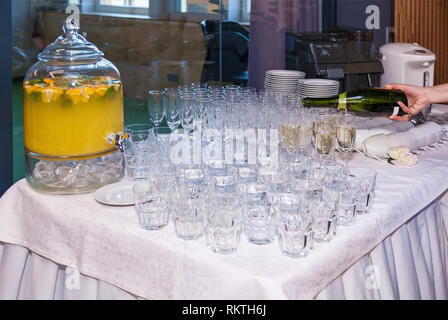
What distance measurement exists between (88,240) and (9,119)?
1745 mm

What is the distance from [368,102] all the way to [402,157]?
29cm

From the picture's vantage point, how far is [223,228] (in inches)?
47.0

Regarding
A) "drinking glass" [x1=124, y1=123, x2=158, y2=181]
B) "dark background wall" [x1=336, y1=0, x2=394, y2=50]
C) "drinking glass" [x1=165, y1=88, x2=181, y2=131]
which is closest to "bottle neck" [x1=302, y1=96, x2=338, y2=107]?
"drinking glass" [x1=165, y1=88, x2=181, y2=131]

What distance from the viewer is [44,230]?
1.53m

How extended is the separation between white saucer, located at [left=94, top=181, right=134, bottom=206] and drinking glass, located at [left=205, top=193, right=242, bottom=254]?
0.35m

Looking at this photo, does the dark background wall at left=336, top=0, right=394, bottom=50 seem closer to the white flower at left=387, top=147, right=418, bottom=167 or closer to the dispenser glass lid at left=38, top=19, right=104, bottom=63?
the white flower at left=387, top=147, right=418, bottom=167

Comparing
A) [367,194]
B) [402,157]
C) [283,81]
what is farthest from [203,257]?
[283,81]

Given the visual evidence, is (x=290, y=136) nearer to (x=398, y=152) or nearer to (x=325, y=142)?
(x=325, y=142)

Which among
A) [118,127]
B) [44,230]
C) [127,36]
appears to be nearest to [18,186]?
[44,230]

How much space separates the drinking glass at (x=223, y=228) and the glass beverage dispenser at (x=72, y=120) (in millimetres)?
544

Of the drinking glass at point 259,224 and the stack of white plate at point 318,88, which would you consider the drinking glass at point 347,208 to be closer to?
the drinking glass at point 259,224

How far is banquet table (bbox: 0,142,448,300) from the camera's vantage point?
117cm

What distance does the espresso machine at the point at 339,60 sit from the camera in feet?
9.93

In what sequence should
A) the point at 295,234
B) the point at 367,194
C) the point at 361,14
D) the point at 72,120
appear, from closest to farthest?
1. the point at 295,234
2. the point at 367,194
3. the point at 72,120
4. the point at 361,14
